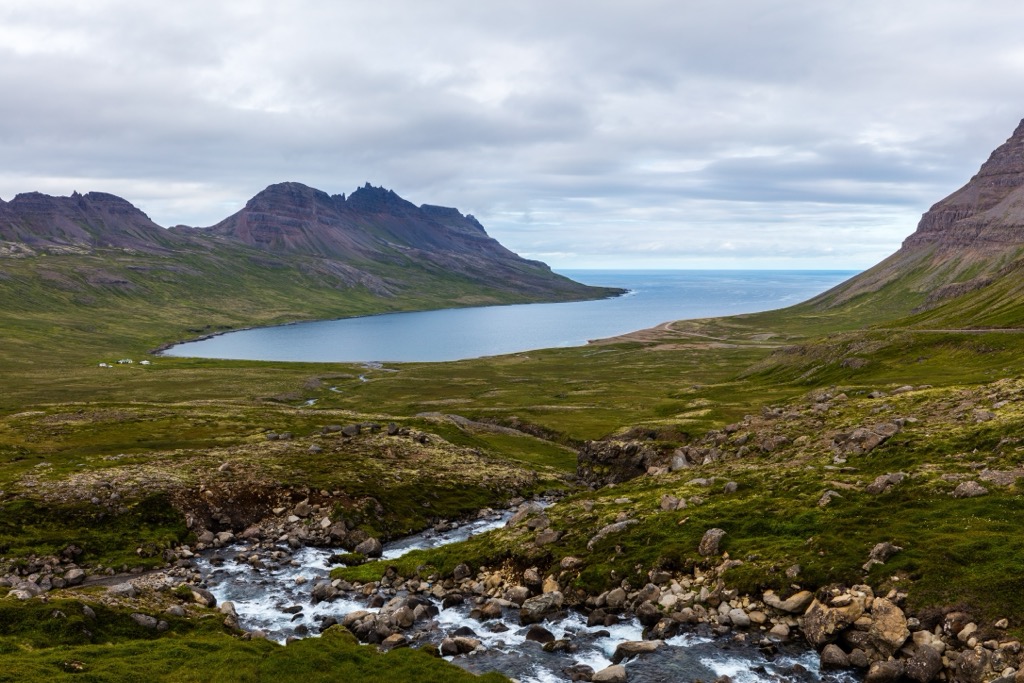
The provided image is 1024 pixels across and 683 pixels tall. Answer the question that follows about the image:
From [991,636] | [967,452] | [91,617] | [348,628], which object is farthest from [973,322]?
[91,617]

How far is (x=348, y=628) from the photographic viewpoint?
3872 cm

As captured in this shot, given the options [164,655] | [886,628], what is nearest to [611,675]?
[886,628]

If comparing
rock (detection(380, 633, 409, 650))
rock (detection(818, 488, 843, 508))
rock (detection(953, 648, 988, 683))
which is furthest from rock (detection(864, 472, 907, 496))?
rock (detection(380, 633, 409, 650))

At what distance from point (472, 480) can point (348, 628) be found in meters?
37.5

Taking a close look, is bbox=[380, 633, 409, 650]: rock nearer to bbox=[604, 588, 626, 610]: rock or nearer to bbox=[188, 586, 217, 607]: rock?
bbox=[604, 588, 626, 610]: rock

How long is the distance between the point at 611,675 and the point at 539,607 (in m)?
8.91

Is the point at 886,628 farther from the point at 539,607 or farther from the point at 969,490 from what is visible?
the point at 539,607

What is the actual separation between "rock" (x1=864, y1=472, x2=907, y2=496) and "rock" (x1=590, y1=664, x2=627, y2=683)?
22.8m

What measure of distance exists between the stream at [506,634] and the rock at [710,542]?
6578 millimetres

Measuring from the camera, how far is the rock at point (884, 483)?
141 feet

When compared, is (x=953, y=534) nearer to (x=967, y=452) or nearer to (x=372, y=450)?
(x=967, y=452)

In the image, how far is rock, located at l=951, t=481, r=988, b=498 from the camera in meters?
39.9

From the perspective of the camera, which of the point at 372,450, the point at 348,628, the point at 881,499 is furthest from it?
the point at 372,450

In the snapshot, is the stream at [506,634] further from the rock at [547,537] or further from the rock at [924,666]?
the rock at [547,537]
